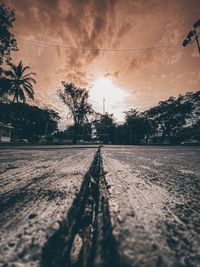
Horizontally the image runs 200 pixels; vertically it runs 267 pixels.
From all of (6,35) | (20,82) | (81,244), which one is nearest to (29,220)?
(81,244)

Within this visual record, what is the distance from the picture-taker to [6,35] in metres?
9.28

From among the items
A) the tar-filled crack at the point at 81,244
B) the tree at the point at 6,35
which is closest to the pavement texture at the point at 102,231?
the tar-filled crack at the point at 81,244

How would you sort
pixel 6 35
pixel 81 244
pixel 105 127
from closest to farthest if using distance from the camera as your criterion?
pixel 81 244, pixel 6 35, pixel 105 127

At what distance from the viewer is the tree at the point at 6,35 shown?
884 centimetres

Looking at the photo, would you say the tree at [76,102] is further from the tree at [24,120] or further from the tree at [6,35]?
the tree at [6,35]

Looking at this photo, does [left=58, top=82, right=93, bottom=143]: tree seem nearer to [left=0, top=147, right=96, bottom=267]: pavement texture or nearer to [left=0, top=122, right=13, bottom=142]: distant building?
[left=0, top=122, right=13, bottom=142]: distant building

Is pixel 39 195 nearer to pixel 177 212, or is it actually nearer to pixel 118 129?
pixel 177 212

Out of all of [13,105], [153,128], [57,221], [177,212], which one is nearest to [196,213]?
[177,212]

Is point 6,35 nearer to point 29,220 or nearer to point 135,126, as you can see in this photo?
point 29,220

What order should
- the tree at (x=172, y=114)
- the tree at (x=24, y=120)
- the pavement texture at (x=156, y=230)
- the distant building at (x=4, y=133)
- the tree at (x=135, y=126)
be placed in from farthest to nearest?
1. the tree at (x=135, y=126)
2. the tree at (x=172, y=114)
3. the tree at (x=24, y=120)
4. the distant building at (x=4, y=133)
5. the pavement texture at (x=156, y=230)

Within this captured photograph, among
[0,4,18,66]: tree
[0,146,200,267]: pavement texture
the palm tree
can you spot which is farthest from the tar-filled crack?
the palm tree

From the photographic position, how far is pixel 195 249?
0.63 feet

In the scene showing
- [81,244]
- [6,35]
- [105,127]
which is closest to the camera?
[81,244]

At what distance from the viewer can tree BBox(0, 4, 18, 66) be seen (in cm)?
884
